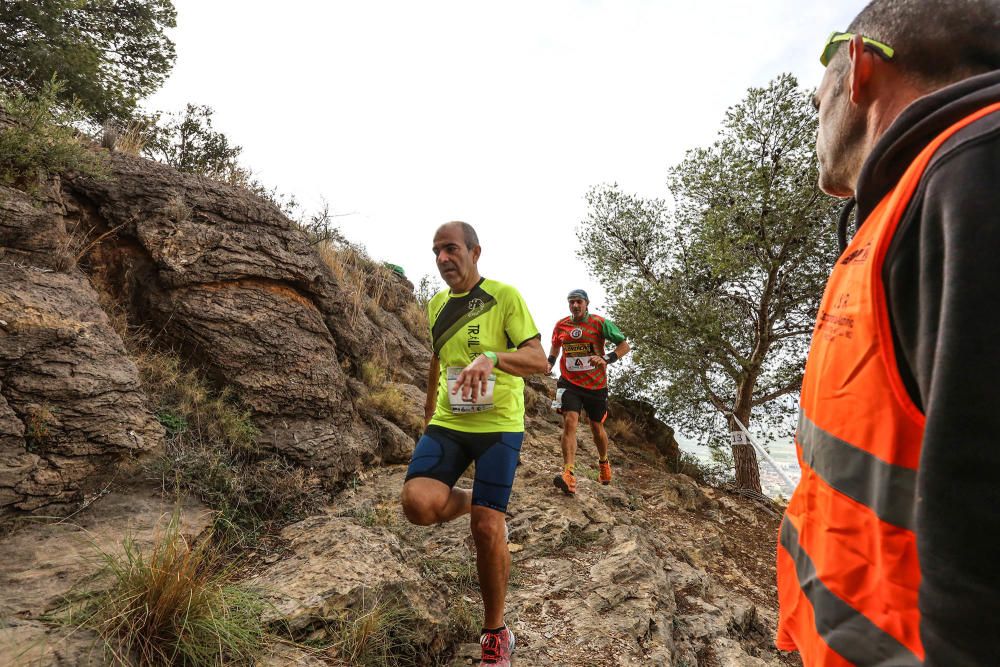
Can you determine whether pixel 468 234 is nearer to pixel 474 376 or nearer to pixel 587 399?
pixel 474 376

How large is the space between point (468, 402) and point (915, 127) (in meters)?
2.66

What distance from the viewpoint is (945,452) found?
60 cm

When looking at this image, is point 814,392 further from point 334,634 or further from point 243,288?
point 243,288

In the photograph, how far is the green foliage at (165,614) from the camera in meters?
1.99

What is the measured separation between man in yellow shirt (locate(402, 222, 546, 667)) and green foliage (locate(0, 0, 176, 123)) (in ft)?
25.1

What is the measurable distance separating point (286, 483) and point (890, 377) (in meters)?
4.20

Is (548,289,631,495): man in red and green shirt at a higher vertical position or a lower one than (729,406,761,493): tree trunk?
higher

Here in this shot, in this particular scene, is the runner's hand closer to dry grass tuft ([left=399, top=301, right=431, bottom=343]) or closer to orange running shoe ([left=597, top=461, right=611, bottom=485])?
orange running shoe ([left=597, top=461, right=611, bottom=485])

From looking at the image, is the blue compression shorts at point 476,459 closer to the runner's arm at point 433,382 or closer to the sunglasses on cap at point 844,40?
the runner's arm at point 433,382

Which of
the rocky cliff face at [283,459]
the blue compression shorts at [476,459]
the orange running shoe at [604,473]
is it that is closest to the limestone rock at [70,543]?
the rocky cliff face at [283,459]

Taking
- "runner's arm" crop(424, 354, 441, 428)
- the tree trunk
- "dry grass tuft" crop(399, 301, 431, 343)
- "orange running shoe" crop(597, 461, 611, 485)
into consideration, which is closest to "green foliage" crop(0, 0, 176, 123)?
"dry grass tuft" crop(399, 301, 431, 343)

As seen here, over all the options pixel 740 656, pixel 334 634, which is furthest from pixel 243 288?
pixel 740 656

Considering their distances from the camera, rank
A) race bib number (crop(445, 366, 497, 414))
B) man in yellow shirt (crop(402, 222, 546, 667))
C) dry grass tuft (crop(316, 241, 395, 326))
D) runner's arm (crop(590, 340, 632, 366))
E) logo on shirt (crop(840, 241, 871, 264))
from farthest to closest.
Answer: dry grass tuft (crop(316, 241, 395, 326)), runner's arm (crop(590, 340, 632, 366)), race bib number (crop(445, 366, 497, 414)), man in yellow shirt (crop(402, 222, 546, 667)), logo on shirt (crop(840, 241, 871, 264))

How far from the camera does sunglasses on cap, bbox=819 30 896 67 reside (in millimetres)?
1051
